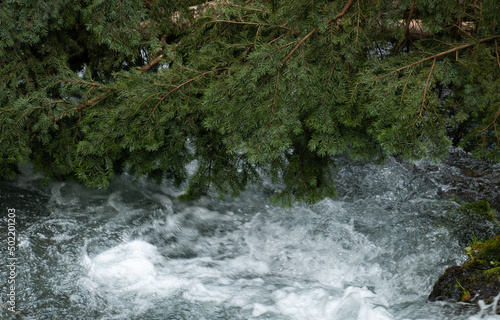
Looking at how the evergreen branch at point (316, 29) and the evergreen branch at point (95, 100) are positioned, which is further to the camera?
the evergreen branch at point (95, 100)

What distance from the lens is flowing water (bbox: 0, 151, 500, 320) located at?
11.9 feet

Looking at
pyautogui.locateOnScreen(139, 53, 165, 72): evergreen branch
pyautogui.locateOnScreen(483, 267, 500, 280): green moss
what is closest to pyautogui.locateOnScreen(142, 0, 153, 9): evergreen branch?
pyautogui.locateOnScreen(139, 53, 165, 72): evergreen branch

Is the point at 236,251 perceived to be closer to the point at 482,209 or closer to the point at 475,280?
the point at 475,280

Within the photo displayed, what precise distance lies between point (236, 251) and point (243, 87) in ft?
6.34

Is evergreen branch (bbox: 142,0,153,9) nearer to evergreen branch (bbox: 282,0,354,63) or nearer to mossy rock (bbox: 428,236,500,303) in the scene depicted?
evergreen branch (bbox: 282,0,354,63)

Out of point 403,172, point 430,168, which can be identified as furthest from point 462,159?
point 403,172

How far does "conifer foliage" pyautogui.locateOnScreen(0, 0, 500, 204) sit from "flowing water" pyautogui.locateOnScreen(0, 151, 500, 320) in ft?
1.92

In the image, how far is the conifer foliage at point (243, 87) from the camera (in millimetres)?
3436

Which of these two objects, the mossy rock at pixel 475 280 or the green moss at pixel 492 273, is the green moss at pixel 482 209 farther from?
the green moss at pixel 492 273

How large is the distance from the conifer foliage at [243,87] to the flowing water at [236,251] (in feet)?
1.92

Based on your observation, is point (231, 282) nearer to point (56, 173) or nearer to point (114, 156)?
point (114, 156)

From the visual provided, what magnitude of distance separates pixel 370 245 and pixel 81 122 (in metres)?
3.22

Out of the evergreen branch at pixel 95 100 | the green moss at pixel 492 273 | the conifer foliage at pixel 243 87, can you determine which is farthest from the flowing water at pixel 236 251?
the evergreen branch at pixel 95 100

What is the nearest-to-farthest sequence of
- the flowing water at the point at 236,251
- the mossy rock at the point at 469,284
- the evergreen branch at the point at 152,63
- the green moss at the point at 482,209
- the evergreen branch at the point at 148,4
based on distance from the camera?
1. the mossy rock at the point at 469,284
2. the flowing water at the point at 236,251
3. the evergreen branch at the point at 148,4
4. the evergreen branch at the point at 152,63
5. the green moss at the point at 482,209
